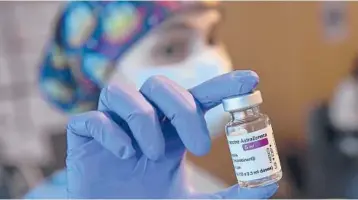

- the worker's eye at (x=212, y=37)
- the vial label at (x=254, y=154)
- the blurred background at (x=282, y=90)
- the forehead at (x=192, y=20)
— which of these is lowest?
the blurred background at (x=282, y=90)

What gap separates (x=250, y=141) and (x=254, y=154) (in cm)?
1

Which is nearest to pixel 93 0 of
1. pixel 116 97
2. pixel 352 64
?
pixel 116 97

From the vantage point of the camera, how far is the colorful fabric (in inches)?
46.1

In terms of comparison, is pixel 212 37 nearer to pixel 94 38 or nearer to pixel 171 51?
pixel 171 51

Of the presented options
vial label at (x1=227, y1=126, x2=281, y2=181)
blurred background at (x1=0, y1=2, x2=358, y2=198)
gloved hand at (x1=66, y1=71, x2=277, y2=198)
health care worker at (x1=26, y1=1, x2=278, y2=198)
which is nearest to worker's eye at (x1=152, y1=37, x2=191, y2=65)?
health care worker at (x1=26, y1=1, x2=278, y2=198)

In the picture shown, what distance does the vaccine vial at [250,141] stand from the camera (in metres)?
0.68

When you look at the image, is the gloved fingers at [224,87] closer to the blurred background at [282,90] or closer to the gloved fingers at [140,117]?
the gloved fingers at [140,117]

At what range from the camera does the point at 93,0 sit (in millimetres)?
1176

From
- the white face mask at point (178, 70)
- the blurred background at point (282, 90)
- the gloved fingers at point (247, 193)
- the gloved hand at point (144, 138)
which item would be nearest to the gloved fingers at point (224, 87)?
the gloved hand at point (144, 138)

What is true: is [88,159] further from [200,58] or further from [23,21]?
[23,21]

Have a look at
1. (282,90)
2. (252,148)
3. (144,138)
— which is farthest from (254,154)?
(282,90)

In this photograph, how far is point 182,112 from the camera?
71cm

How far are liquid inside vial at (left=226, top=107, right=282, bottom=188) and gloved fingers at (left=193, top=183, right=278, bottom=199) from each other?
0.11 feet

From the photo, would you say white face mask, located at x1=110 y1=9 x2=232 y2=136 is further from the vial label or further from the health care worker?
the vial label
